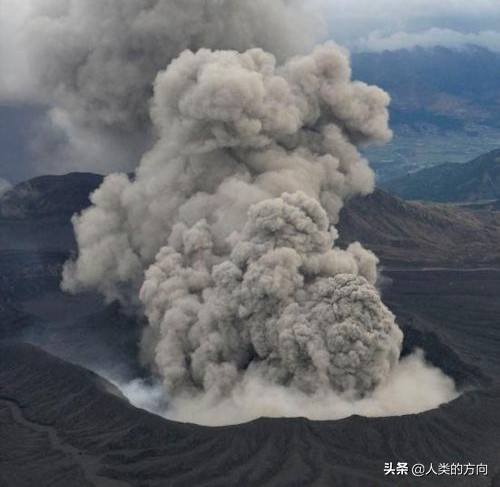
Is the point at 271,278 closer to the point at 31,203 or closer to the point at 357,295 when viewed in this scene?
the point at 357,295

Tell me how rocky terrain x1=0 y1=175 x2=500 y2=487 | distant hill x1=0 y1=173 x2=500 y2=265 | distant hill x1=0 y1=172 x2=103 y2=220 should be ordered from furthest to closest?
distant hill x1=0 y1=172 x2=103 y2=220
distant hill x1=0 y1=173 x2=500 y2=265
rocky terrain x1=0 y1=175 x2=500 y2=487

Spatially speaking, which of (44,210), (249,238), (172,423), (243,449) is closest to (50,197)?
(44,210)

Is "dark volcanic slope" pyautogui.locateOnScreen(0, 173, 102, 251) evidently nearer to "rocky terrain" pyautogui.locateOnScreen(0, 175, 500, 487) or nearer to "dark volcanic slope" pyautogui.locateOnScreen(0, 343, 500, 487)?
"rocky terrain" pyautogui.locateOnScreen(0, 175, 500, 487)

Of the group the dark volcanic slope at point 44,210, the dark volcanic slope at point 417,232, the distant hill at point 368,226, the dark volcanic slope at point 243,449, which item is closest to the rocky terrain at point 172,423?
the dark volcanic slope at point 243,449

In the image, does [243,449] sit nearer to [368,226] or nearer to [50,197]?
[50,197]

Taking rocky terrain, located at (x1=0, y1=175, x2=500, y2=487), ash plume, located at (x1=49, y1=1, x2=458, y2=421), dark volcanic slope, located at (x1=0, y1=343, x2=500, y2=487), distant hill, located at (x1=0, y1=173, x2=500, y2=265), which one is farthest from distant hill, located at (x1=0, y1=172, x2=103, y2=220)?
dark volcanic slope, located at (x1=0, y1=343, x2=500, y2=487)

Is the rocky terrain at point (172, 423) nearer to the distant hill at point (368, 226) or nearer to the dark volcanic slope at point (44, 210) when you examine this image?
the dark volcanic slope at point (44, 210)

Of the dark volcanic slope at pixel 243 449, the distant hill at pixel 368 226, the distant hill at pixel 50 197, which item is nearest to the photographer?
the dark volcanic slope at pixel 243 449
